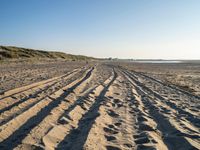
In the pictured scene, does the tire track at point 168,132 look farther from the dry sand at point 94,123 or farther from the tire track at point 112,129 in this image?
the tire track at point 112,129

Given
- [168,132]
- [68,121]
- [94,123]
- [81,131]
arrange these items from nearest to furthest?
[81,131], [168,132], [94,123], [68,121]

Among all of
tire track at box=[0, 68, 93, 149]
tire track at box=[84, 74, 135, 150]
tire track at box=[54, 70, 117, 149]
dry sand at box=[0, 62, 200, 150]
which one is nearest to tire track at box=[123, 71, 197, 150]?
dry sand at box=[0, 62, 200, 150]

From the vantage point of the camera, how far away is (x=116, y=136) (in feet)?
17.1

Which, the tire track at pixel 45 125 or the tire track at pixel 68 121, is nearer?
the tire track at pixel 45 125

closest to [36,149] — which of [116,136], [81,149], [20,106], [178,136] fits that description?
[81,149]

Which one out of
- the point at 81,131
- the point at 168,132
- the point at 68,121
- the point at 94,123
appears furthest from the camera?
the point at 68,121

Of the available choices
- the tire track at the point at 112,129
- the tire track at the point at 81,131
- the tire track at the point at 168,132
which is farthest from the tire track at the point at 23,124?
the tire track at the point at 168,132

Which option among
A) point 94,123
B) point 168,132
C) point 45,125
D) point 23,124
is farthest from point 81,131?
point 168,132

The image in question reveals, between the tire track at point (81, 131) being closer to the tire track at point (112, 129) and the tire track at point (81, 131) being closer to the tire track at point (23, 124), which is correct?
the tire track at point (112, 129)

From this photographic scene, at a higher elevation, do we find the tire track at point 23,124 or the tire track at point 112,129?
the tire track at point 23,124

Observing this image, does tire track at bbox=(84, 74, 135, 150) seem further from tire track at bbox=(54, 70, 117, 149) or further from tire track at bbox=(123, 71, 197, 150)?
tire track at bbox=(123, 71, 197, 150)

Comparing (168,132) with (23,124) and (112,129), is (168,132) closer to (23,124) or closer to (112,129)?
(112,129)

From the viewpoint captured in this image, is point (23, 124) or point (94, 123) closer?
point (23, 124)

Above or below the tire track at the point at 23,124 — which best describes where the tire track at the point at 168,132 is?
below
